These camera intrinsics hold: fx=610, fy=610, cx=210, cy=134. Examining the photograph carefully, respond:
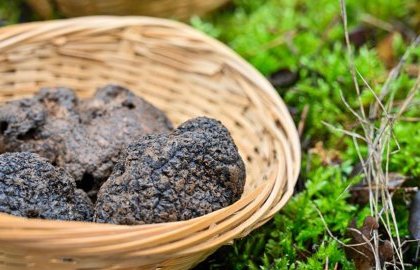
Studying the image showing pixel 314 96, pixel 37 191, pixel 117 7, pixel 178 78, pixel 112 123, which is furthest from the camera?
pixel 117 7

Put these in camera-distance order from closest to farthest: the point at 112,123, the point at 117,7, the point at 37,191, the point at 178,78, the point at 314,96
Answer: the point at 37,191, the point at 112,123, the point at 178,78, the point at 314,96, the point at 117,7

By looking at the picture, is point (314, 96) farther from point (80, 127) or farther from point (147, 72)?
point (80, 127)

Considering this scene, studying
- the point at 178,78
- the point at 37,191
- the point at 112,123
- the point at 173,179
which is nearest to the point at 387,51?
the point at 178,78

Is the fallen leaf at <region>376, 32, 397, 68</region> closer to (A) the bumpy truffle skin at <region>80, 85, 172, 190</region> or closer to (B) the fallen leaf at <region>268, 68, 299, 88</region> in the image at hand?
(B) the fallen leaf at <region>268, 68, 299, 88</region>

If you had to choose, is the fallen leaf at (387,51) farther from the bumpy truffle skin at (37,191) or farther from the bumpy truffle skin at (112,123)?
the bumpy truffle skin at (37,191)

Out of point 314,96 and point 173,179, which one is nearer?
point 173,179

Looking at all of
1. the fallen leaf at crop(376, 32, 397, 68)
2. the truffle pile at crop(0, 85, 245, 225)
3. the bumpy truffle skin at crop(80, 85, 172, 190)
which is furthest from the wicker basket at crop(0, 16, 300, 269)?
the fallen leaf at crop(376, 32, 397, 68)

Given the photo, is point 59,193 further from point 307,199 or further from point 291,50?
point 291,50
